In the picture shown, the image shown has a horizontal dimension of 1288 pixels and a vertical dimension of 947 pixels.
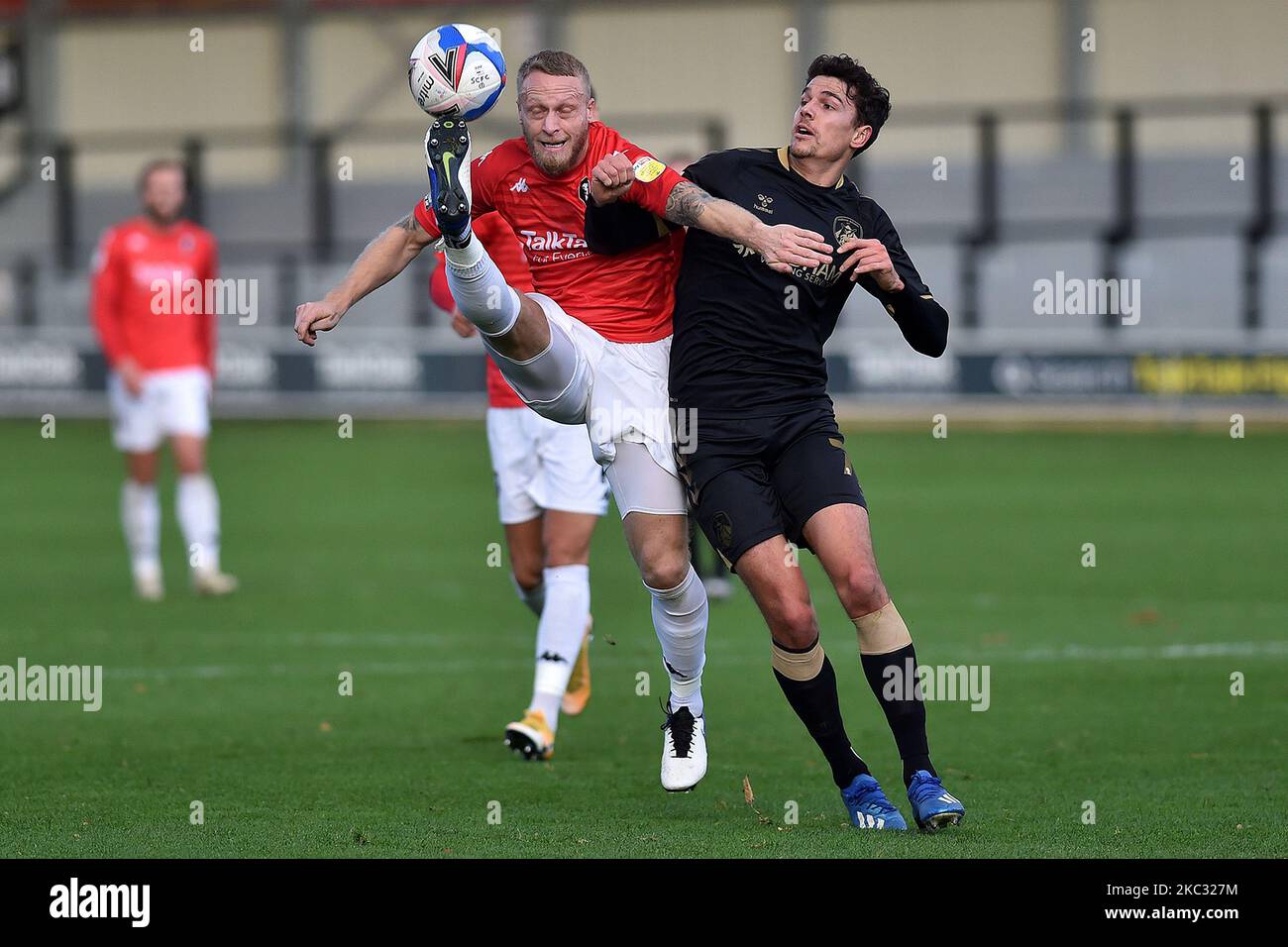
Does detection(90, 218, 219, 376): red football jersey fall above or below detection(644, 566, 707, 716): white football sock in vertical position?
above

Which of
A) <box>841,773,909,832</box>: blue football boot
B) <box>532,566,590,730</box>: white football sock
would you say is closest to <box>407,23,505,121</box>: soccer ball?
<box>841,773,909,832</box>: blue football boot

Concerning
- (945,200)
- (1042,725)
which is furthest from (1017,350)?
(1042,725)

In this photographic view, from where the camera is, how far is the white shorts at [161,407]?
526 inches

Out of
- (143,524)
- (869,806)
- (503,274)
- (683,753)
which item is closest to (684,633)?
(683,753)

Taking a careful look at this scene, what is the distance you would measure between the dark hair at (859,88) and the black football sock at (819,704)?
67.1 inches

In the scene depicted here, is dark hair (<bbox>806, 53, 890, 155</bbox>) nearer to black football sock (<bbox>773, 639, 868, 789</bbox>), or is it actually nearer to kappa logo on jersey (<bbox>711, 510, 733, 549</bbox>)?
kappa logo on jersey (<bbox>711, 510, 733, 549</bbox>)

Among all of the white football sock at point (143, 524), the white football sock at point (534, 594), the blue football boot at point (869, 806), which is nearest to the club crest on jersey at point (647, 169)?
the blue football boot at point (869, 806)

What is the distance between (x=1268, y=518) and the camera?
16719 mm

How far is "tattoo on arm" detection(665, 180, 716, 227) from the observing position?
20.7ft

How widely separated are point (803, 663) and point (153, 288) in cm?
801

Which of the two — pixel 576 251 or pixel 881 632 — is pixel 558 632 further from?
pixel 881 632

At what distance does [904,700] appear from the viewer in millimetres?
6324

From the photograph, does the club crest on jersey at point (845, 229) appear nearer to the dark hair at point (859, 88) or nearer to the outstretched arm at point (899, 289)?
the outstretched arm at point (899, 289)

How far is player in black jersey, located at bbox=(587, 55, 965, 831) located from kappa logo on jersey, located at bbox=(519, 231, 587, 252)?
170mm
